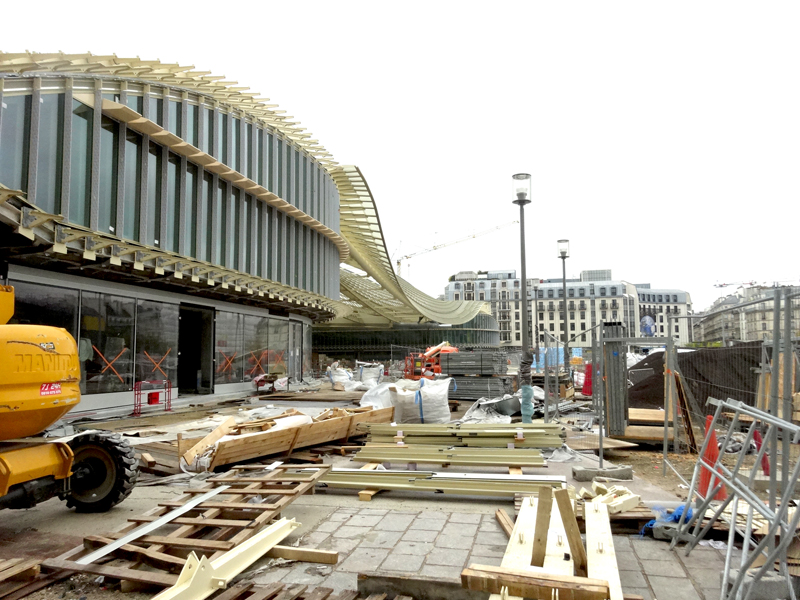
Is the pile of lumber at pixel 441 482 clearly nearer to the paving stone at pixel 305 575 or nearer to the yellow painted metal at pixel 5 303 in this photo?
the paving stone at pixel 305 575

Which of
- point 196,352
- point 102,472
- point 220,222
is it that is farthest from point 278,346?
point 102,472

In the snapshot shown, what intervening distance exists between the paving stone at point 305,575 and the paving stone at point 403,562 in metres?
0.53

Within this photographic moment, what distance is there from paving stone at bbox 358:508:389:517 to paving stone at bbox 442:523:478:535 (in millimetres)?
893

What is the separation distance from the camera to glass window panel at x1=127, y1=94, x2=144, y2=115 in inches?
634

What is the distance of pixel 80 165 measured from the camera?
14.5 metres

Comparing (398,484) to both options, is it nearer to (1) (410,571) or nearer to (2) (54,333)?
(1) (410,571)

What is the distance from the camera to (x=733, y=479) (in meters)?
4.84

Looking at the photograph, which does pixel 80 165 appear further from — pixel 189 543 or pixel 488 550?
pixel 488 550

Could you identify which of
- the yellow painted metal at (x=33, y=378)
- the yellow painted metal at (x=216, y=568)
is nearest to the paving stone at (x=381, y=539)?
the yellow painted metal at (x=216, y=568)

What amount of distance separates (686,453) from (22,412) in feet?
34.3

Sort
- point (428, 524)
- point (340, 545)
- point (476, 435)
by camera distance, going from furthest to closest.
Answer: point (476, 435)
point (428, 524)
point (340, 545)

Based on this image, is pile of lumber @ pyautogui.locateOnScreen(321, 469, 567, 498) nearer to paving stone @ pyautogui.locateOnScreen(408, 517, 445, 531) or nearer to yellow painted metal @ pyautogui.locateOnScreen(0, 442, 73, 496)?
paving stone @ pyautogui.locateOnScreen(408, 517, 445, 531)

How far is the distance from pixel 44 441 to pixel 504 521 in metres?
4.90

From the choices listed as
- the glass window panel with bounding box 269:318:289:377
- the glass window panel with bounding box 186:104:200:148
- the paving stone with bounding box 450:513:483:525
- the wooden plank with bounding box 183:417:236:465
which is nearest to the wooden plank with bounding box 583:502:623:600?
the paving stone with bounding box 450:513:483:525
